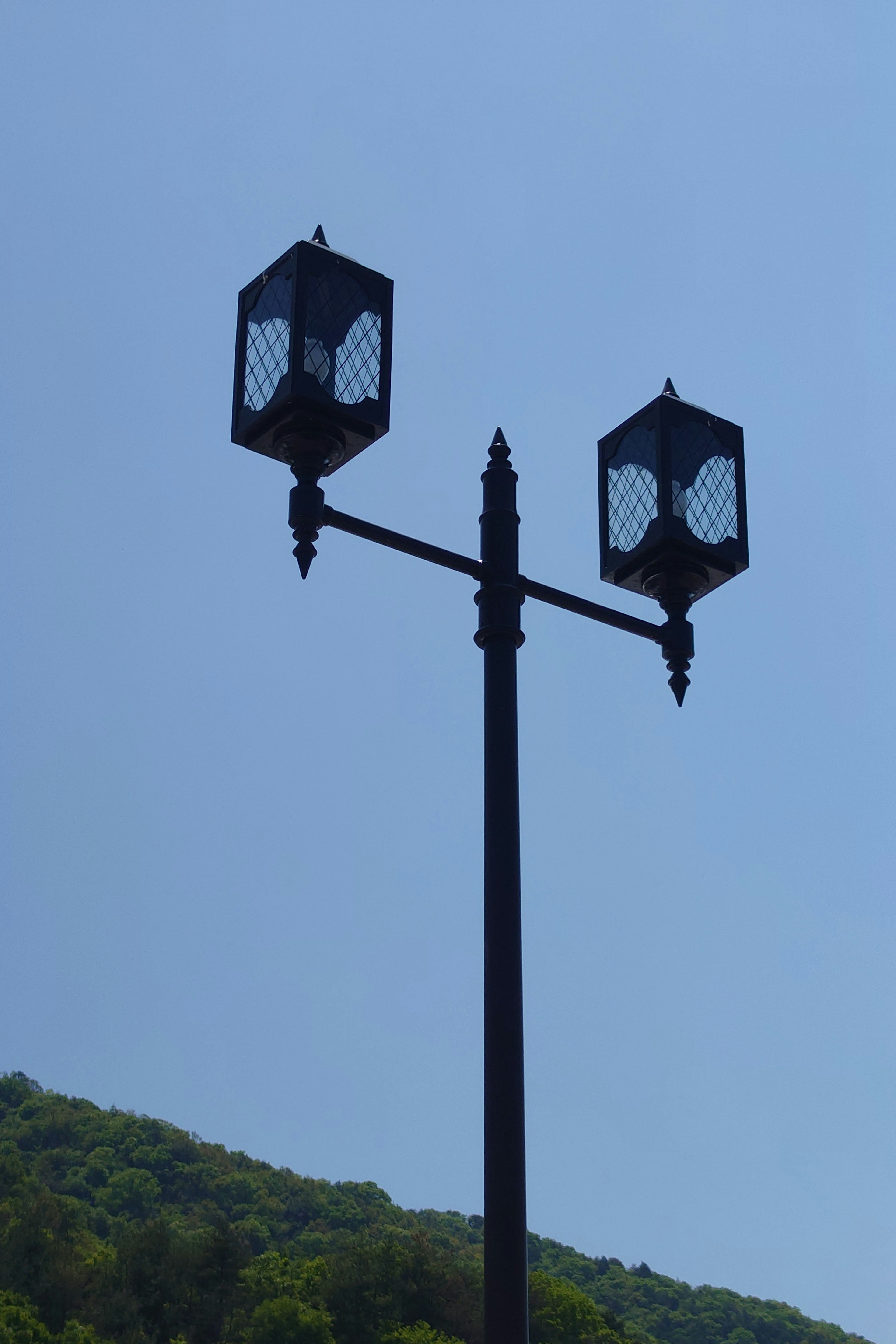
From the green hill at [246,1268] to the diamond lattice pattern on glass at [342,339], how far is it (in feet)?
162

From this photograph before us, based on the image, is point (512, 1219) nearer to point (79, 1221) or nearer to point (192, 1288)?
point (192, 1288)

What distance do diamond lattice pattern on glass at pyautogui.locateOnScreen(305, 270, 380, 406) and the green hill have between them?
49.5 m

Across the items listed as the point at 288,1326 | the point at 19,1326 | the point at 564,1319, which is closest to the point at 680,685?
the point at 19,1326

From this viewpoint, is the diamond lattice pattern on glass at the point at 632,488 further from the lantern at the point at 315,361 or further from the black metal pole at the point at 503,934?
the lantern at the point at 315,361

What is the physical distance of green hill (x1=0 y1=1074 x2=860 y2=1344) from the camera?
6400 centimetres

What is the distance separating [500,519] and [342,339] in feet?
2.54

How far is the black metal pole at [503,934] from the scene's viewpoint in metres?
3.61

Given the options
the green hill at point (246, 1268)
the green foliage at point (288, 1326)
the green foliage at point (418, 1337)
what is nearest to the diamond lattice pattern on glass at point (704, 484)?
the green hill at point (246, 1268)

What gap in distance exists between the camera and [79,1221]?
8012 centimetres

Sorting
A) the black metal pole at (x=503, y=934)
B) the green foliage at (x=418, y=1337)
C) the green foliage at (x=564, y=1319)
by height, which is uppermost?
the black metal pole at (x=503, y=934)

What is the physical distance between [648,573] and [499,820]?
4.66ft

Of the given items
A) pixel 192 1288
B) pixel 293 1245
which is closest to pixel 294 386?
pixel 192 1288

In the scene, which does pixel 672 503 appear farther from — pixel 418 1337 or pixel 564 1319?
pixel 564 1319

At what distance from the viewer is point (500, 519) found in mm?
4727
